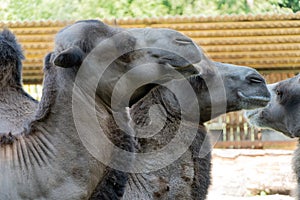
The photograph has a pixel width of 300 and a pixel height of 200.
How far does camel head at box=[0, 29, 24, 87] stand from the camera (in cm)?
487

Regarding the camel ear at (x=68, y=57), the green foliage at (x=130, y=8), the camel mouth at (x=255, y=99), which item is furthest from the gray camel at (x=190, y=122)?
the green foliage at (x=130, y=8)

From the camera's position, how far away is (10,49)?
4910mm

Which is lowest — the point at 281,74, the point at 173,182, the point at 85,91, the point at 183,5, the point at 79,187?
the point at 183,5

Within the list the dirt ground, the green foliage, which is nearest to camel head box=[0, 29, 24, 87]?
the dirt ground

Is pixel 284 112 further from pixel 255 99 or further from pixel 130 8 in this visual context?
pixel 130 8

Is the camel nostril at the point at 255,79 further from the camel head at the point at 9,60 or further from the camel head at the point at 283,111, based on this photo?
the camel head at the point at 9,60

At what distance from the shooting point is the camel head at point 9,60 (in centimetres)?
487

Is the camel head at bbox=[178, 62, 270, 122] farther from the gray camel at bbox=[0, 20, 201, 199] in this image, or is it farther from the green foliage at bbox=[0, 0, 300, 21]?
the green foliage at bbox=[0, 0, 300, 21]

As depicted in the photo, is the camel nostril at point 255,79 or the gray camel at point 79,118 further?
the camel nostril at point 255,79

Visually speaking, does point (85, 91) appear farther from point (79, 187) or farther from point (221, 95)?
point (221, 95)

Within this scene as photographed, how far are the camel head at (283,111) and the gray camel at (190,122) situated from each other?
1.45 m

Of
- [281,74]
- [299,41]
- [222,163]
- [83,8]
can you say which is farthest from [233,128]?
[83,8]

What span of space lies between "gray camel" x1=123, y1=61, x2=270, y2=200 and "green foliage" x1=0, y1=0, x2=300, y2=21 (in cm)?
1668

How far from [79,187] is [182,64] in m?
0.83
